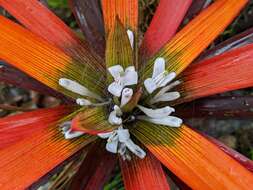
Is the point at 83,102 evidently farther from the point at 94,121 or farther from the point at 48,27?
the point at 48,27

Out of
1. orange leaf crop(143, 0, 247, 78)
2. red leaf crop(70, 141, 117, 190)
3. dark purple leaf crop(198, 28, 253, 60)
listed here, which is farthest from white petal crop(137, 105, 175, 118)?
dark purple leaf crop(198, 28, 253, 60)

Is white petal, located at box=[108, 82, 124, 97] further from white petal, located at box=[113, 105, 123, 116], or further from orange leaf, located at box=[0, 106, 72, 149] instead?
orange leaf, located at box=[0, 106, 72, 149]

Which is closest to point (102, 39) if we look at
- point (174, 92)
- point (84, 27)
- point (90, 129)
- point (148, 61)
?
point (84, 27)

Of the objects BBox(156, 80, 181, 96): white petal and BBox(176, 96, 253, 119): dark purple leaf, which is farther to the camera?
BBox(176, 96, 253, 119): dark purple leaf

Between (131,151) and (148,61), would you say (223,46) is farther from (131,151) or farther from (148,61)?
(131,151)

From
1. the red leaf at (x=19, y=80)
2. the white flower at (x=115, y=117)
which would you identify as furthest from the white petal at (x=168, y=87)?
the red leaf at (x=19, y=80)

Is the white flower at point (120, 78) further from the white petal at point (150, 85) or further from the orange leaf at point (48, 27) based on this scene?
the orange leaf at point (48, 27)
